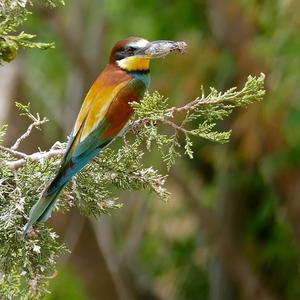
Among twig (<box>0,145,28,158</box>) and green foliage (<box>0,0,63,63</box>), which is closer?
green foliage (<box>0,0,63,63</box>)

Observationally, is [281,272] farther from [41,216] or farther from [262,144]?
[41,216]

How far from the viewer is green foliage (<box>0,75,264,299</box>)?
9.89ft

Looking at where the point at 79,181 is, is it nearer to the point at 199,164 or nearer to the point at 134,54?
the point at 134,54

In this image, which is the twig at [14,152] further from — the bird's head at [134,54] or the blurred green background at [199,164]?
the blurred green background at [199,164]

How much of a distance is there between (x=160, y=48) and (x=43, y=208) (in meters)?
0.86

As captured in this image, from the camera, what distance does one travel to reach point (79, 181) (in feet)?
10.7

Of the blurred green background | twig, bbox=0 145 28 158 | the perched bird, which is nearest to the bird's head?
the perched bird

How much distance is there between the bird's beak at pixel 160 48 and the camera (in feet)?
11.1

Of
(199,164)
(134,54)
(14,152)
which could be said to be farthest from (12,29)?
(199,164)

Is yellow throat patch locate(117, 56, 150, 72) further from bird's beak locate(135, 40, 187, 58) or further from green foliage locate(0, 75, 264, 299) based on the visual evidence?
green foliage locate(0, 75, 264, 299)

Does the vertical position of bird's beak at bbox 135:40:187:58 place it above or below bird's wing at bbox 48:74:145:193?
above

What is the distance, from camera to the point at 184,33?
952 cm

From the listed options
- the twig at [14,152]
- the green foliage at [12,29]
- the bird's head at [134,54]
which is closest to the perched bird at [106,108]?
the bird's head at [134,54]

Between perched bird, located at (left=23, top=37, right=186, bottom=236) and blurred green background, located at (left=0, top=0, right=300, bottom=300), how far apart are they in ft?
12.8
